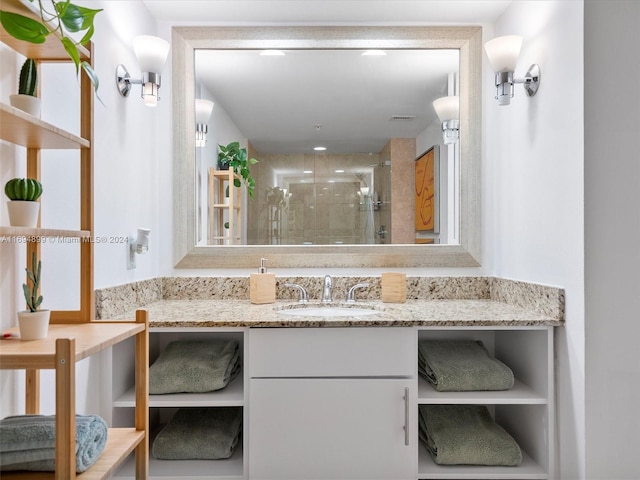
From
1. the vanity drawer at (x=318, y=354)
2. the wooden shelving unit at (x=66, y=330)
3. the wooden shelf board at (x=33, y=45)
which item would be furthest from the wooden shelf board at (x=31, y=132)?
the vanity drawer at (x=318, y=354)

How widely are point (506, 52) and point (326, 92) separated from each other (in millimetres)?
801

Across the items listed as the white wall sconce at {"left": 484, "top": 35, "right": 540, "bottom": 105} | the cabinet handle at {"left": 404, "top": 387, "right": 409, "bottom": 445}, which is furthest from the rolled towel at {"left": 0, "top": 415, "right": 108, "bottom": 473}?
the white wall sconce at {"left": 484, "top": 35, "right": 540, "bottom": 105}

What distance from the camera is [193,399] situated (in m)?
1.67

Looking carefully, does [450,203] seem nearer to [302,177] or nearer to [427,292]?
[427,292]

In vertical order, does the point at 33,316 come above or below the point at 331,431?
above

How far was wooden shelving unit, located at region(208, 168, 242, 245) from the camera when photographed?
88.6 inches

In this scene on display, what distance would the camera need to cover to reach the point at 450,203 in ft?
7.34

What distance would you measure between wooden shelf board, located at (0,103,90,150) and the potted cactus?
51 mm

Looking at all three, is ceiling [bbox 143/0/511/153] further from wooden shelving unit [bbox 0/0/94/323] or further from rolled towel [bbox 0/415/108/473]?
rolled towel [bbox 0/415/108/473]

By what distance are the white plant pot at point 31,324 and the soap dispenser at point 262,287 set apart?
1.03m

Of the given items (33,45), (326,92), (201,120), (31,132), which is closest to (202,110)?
(201,120)

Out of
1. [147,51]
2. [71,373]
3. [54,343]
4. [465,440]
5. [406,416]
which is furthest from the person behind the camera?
[147,51]

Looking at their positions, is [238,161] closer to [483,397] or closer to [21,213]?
[21,213]

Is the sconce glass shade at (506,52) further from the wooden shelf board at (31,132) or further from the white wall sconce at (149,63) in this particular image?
the wooden shelf board at (31,132)
